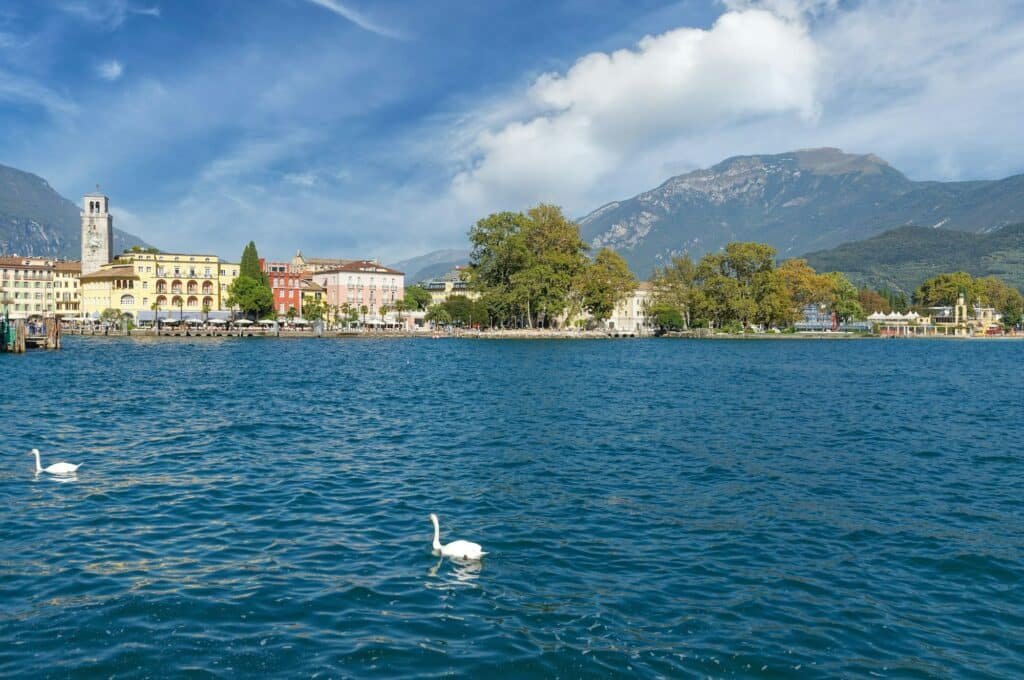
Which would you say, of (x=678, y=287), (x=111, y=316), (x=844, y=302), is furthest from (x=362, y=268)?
(x=844, y=302)

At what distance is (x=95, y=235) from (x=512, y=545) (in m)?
151

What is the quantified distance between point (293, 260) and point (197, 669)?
184783 mm

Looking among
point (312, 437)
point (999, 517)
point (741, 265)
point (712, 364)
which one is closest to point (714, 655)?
point (999, 517)

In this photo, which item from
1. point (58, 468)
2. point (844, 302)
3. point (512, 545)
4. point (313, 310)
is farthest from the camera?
point (844, 302)

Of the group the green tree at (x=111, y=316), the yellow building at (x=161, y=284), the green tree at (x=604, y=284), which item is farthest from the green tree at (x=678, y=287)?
the green tree at (x=111, y=316)

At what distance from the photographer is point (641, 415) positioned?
28.9 m

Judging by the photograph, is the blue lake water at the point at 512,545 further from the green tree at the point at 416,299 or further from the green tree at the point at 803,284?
the green tree at the point at 416,299

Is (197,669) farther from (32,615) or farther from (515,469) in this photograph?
(515,469)

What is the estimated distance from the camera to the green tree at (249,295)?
11693 centimetres

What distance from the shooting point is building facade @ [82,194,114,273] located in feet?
455

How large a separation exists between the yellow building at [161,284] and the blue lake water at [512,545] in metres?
104

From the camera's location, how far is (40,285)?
147625 mm

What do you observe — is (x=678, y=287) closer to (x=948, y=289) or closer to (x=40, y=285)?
(x=948, y=289)

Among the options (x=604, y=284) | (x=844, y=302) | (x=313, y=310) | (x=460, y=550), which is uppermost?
(x=604, y=284)
